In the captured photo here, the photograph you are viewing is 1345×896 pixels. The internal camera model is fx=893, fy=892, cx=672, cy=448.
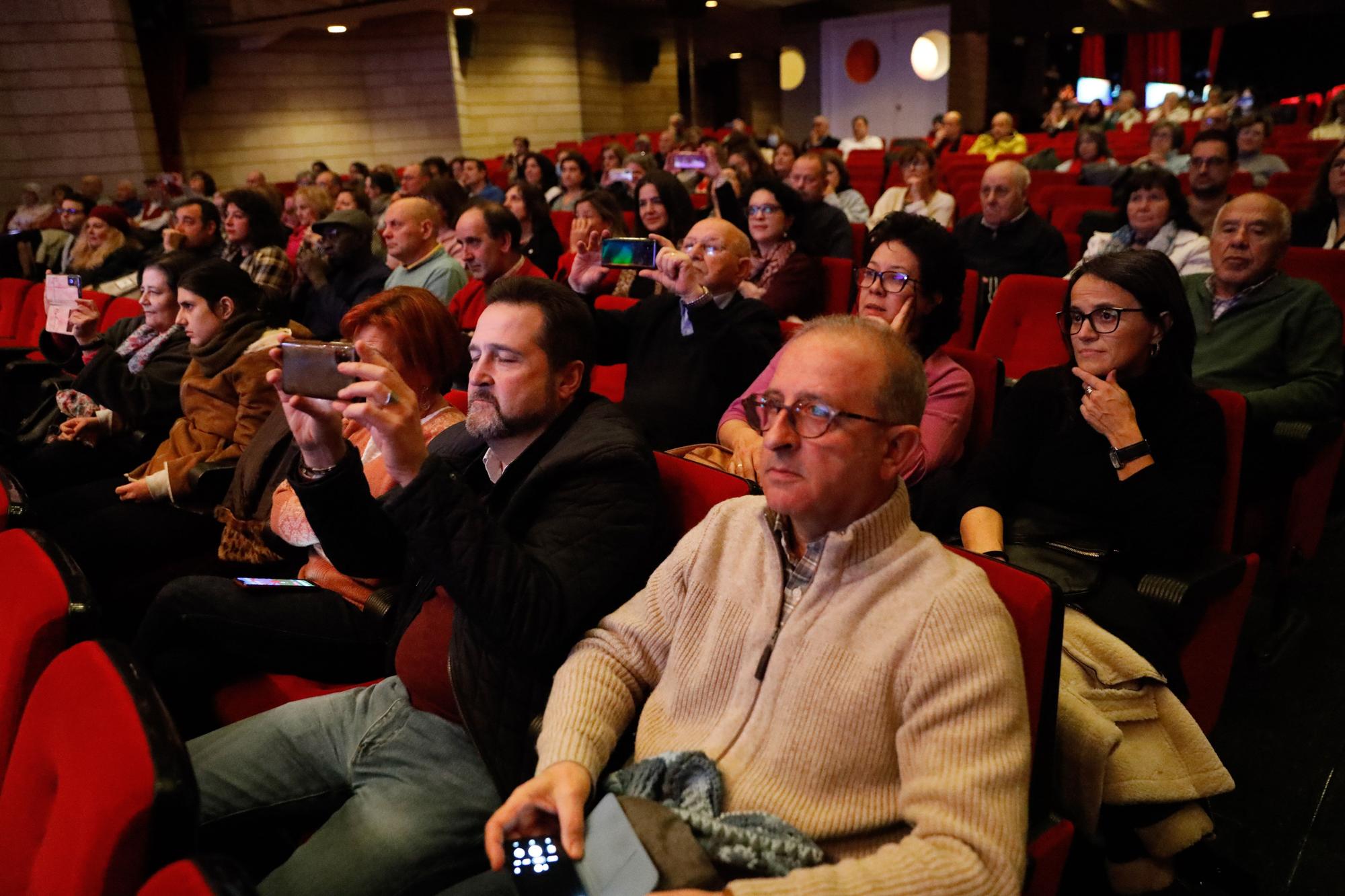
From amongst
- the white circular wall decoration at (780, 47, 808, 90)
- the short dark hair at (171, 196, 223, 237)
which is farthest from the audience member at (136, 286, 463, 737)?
the white circular wall decoration at (780, 47, 808, 90)

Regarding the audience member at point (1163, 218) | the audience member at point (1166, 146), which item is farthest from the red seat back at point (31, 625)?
the audience member at point (1166, 146)

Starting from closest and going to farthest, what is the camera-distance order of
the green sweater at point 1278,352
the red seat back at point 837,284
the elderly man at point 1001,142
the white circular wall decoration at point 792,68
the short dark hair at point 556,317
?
1. the short dark hair at point 556,317
2. the green sweater at point 1278,352
3. the red seat back at point 837,284
4. the elderly man at point 1001,142
5. the white circular wall decoration at point 792,68

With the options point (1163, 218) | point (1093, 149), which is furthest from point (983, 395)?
point (1093, 149)

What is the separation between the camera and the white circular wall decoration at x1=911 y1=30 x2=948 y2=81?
1467 centimetres

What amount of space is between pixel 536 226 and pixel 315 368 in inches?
138

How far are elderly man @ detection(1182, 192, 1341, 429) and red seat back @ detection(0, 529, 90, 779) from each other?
257 centimetres

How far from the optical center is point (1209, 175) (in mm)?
4035

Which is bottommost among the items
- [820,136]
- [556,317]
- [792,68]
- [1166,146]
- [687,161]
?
[556,317]

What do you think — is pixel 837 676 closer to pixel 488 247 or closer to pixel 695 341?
pixel 695 341

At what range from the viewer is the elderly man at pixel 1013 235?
13.4 ft

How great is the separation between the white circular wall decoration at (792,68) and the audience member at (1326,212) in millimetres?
14527

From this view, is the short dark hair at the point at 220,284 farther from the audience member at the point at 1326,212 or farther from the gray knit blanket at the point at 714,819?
the audience member at the point at 1326,212

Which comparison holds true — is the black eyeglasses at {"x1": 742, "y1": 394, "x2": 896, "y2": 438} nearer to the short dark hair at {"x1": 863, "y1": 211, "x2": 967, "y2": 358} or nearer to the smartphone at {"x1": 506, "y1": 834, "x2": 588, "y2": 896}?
the smartphone at {"x1": 506, "y1": 834, "x2": 588, "y2": 896}

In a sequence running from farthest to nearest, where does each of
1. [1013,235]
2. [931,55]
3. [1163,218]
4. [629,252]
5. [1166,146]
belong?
1. [931,55]
2. [1166,146]
3. [1013,235]
4. [1163,218]
5. [629,252]
